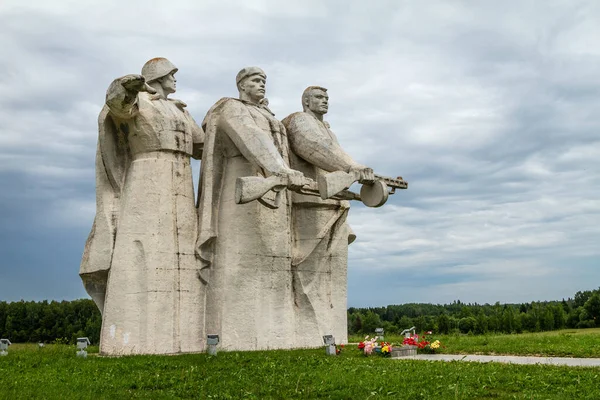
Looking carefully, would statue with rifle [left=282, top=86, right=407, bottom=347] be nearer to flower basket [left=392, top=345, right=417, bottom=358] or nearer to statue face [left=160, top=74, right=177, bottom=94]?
flower basket [left=392, top=345, right=417, bottom=358]

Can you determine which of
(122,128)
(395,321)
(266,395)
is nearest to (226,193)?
(122,128)

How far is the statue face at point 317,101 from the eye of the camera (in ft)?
41.8

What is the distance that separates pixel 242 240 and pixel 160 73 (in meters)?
3.30

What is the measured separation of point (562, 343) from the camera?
1159 cm

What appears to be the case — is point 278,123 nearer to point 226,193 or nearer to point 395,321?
point 226,193

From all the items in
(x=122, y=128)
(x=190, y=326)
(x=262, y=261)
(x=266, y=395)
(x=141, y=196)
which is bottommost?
(x=266, y=395)

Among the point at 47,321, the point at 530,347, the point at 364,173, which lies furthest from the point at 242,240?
the point at 47,321

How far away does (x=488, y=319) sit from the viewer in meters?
23.2

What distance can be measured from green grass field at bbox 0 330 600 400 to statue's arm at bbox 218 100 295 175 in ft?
9.74

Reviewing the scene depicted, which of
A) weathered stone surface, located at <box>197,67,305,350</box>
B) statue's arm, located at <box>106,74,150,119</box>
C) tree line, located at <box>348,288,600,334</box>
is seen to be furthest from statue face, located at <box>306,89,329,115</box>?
tree line, located at <box>348,288,600,334</box>

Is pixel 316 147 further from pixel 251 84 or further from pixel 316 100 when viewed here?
pixel 251 84

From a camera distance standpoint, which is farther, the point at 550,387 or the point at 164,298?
the point at 164,298

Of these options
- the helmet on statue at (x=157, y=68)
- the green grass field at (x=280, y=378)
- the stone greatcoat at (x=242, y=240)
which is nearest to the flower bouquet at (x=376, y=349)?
the green grass field at (x=280, y=378)

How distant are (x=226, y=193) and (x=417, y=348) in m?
4.17
